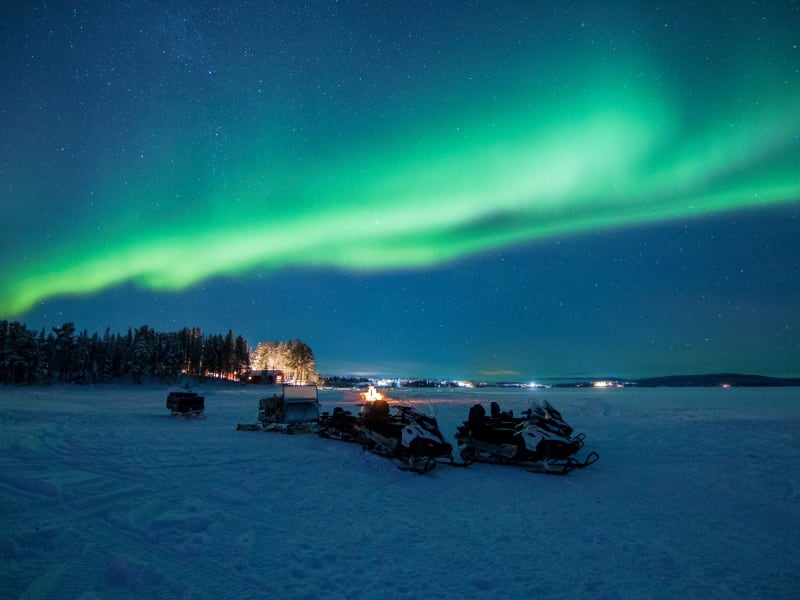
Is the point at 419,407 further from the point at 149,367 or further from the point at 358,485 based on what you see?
the point at 149,367

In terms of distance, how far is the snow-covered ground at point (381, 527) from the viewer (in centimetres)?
484

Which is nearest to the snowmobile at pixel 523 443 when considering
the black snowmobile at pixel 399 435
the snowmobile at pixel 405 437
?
the snowmobile at pixel 405 437

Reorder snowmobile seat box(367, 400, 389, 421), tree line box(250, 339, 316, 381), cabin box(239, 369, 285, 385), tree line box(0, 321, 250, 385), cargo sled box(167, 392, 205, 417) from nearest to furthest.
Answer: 1. snowmobile seat box(367, 400, 389, 421)
2. cargo sled box(167, 392, 205, 417)
3. tree line box(0, 321, 250, 385)
4. cabin box(239, 369, 285, 385)
5. tree line box(250, 339, 316, 381)

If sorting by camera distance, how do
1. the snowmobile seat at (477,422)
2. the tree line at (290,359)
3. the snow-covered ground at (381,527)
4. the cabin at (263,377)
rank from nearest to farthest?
the snow-covered ground at (381,527)
the snowmobile seat at (477,422)
the cabin at (263,377)
the tree line at (290,359)

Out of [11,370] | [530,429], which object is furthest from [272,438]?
[11,370]

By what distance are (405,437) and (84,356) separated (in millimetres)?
96791

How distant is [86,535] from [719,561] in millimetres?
8302

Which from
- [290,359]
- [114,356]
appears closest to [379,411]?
[114,356]

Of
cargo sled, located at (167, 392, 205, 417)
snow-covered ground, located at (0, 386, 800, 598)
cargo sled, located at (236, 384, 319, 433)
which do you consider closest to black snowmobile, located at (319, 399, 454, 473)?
snow-covered ground, located at (0, 386, 800, 598)

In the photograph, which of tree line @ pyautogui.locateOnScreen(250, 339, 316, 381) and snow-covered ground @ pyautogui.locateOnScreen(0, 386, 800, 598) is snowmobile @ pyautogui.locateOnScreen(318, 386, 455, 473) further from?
tree line @ pyautogui.locateOnScreen(250, 339, 316, 381)

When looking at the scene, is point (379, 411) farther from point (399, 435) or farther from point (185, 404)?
point (185, 404)

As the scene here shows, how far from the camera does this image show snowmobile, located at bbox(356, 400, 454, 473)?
11.9 m

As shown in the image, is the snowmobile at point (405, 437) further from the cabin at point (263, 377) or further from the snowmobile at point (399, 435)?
the cabin at point (263, 377)

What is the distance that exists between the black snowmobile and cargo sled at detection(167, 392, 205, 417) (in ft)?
38.5
